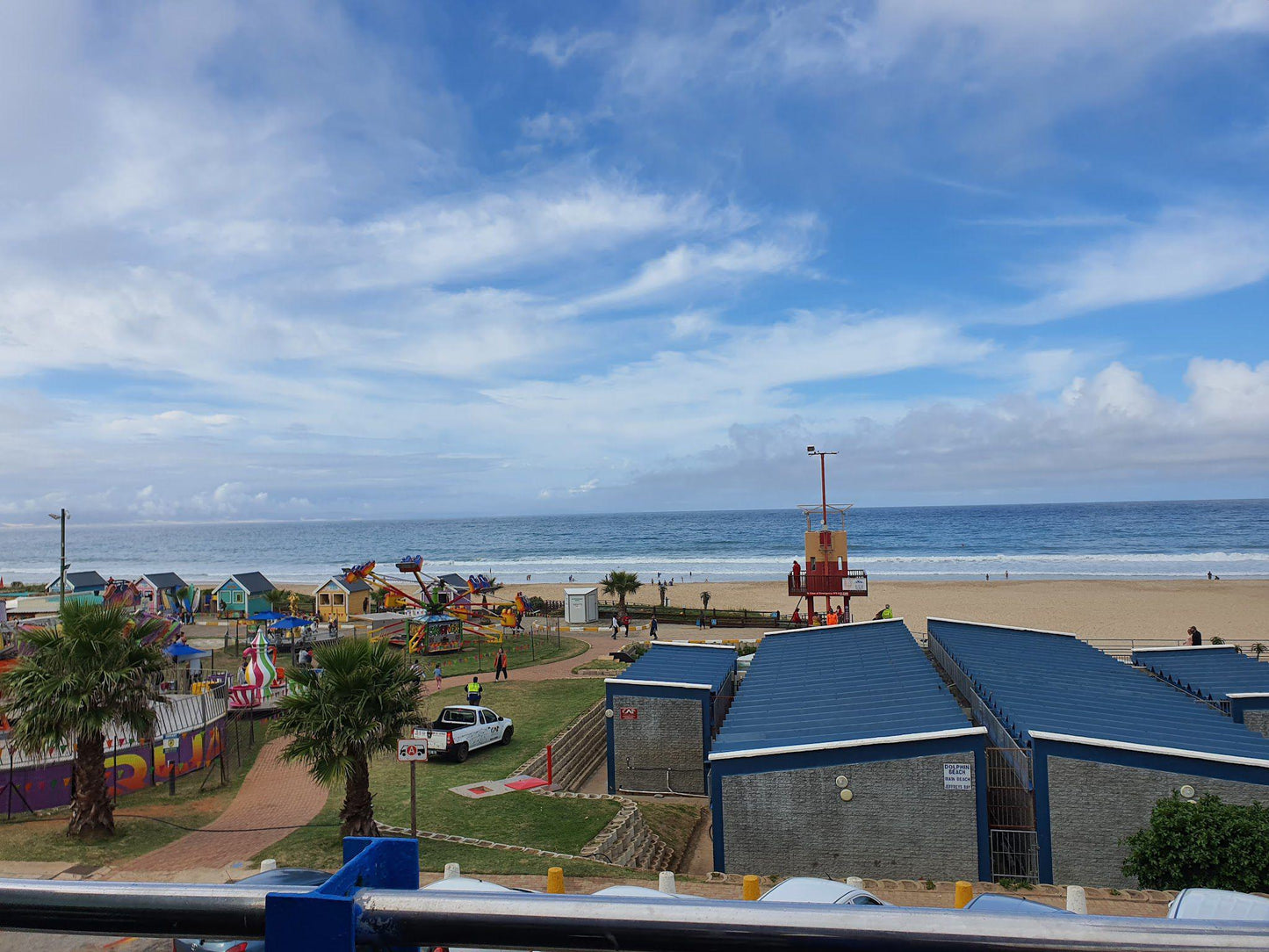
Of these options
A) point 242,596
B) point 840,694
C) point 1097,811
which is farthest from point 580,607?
point 1097,811

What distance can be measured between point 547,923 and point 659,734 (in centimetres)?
2173

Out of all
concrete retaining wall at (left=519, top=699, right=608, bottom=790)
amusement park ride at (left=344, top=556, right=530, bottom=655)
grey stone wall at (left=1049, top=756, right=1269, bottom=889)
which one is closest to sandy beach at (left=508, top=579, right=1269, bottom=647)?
amusement park ride at (left=344, top=556, right=530, bottom=655)

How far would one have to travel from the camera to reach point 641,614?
52.3 metres

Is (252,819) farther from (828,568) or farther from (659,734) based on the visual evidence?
(828,568)

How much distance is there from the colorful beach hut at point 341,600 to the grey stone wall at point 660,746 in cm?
3599

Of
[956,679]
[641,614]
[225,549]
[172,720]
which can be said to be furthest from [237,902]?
[225,549]

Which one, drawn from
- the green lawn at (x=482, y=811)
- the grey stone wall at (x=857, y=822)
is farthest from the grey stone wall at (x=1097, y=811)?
the green lawn at (x=482, y=811)

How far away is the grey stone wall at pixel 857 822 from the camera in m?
15.4

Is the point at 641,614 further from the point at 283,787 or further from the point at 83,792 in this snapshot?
the point at 83,792

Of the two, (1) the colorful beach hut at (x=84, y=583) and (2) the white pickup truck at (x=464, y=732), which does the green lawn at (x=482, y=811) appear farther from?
(1) the colorful beach hut at (x=84, y=583)

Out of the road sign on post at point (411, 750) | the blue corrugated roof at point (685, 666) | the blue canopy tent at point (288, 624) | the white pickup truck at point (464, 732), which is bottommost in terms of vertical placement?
the white pickup truck at point (464, 732)

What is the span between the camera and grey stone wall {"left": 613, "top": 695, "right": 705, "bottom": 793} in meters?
22.3

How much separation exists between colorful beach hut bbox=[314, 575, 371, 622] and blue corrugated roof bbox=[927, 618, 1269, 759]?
39332 mm

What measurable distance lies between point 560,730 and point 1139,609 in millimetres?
47936
